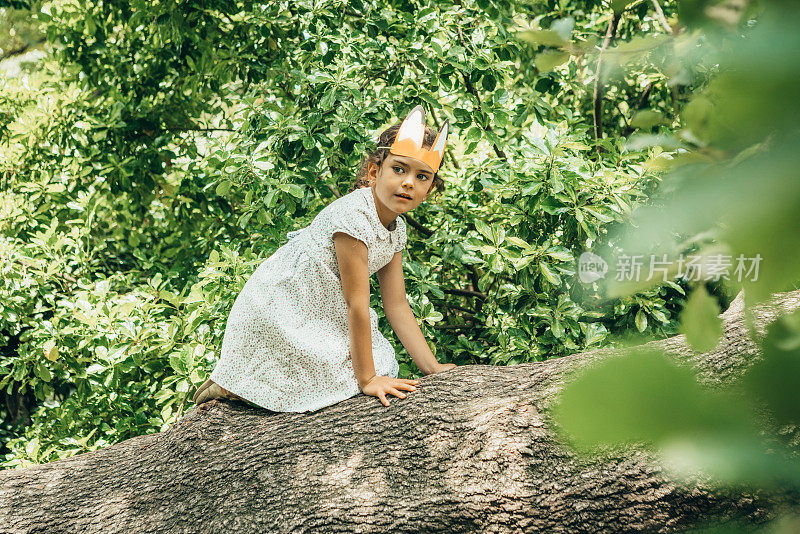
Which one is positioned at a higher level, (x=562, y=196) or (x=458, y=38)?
(x=458, y=38)

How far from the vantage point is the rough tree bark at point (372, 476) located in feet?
4.79

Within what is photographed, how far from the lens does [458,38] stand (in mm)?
3053

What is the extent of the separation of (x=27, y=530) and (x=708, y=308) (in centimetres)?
211

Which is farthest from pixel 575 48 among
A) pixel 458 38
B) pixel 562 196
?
pixel 458 38

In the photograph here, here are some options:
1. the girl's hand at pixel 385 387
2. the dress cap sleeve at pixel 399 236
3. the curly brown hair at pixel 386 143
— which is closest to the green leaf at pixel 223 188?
the curly brown hair at pixel 386 143

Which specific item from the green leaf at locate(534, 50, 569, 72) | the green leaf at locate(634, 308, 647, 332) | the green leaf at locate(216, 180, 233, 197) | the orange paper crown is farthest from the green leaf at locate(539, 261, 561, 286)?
the green leaf at locate(534, 50, 569, 72)

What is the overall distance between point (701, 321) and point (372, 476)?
4.60 feet

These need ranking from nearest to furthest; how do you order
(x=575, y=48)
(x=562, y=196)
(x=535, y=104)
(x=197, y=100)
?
(x=575, y=48) → (x=562, y=196) → (x=535, y=104) → (x=197, y=100)

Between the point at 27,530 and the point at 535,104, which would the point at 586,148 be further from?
the point at 27,530

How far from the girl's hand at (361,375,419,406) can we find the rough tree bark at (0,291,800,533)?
28 millimetres

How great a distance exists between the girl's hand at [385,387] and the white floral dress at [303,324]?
0.24 feet

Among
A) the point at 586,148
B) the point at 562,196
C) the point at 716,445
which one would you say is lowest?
the point at 716,445

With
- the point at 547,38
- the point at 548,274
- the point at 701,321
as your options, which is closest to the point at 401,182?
the point at 548,274

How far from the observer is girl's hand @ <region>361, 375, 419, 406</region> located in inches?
75.4
